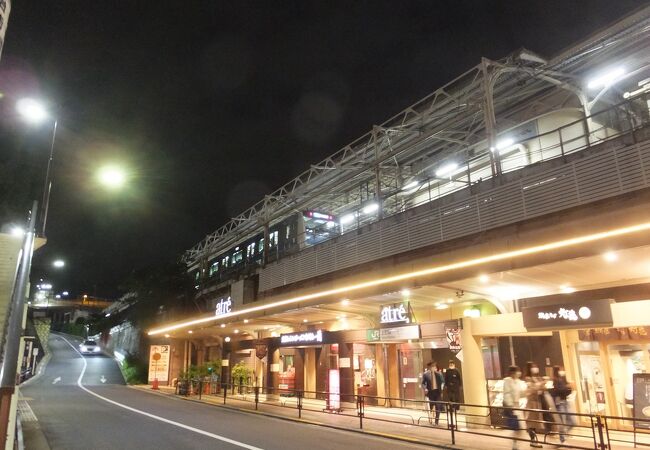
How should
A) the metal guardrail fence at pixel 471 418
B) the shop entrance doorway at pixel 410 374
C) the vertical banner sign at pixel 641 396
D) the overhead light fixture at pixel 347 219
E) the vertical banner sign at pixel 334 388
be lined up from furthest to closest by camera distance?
the overhead light fixture at pixel 347 219, the shop entrance doorway at pixel 410 374, the vertical banner sign at pixel 334 388, the vertical banner sign at pixel 641 396, the metal guardrail fence at pixel 471 418

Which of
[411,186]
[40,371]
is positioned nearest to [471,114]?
[411,186]

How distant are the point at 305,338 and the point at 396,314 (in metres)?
5.13

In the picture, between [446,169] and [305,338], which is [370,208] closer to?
[446,169]

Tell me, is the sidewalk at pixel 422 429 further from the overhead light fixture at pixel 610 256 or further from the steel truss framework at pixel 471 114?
the steel truss framework at pixel 471 114

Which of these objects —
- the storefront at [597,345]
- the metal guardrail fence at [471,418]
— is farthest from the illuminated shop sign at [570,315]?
the metal guardrail fence at [471,418]

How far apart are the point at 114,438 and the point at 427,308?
12183 mm

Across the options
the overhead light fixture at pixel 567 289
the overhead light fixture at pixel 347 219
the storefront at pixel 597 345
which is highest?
the overhead light fixture at pixel 347 219

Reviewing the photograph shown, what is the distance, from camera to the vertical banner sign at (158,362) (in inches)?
1273

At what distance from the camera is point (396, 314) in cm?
1662

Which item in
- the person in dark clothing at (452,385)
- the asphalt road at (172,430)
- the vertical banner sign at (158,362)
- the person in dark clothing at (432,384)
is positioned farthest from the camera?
the vertical banner sign at (158,362)

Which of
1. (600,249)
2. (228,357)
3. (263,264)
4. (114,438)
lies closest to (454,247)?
(600,249)

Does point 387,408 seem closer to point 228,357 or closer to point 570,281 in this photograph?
point 570,281

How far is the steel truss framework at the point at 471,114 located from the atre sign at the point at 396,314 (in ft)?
14.4

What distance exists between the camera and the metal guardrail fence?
375 inches
